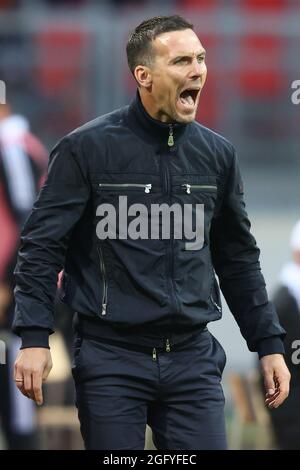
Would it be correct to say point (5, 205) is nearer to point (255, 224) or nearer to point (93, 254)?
point (255, 224)

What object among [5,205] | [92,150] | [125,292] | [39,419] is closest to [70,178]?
[92,150]

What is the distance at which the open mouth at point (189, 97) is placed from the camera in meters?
4.98

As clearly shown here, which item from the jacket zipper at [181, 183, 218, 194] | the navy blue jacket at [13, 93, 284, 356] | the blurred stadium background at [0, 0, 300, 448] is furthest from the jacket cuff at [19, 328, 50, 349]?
the blurred stadium background at [0, 0, 300, 448]

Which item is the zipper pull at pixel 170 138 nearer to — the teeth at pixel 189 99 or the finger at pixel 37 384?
the teeth at pixel 189 99

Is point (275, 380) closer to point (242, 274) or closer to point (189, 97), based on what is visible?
point (242, 274)

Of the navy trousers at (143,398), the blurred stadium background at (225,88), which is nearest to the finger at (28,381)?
the navy trousers at (143,398)

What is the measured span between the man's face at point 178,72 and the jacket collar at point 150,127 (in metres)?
0.06

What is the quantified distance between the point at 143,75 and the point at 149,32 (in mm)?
148

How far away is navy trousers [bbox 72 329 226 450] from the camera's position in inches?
193

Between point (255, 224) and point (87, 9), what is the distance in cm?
283

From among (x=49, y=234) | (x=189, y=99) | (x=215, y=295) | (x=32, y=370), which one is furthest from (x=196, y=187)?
(x=32, y=370)

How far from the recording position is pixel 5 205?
28.5 feet

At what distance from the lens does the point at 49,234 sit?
494cm

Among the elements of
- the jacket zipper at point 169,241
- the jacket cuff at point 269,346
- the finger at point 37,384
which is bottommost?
the finger at point 37,384
